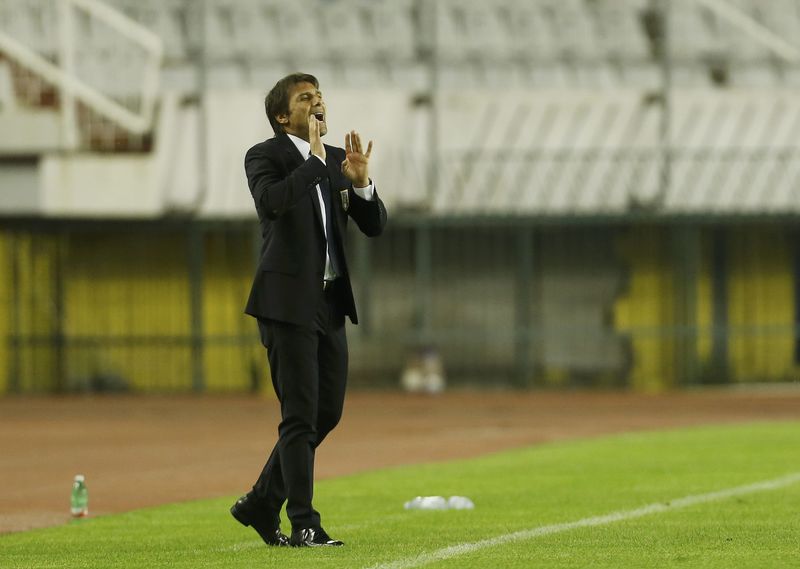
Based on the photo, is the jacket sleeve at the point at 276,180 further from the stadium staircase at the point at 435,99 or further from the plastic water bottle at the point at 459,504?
the stadium staircase at the point at 435,99

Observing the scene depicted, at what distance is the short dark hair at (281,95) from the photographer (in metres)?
8.29

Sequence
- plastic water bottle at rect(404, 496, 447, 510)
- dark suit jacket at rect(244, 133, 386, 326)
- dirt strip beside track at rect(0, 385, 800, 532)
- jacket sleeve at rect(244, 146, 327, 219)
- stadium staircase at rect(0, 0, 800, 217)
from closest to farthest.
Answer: jacket sleeve at rect(244, 146, 327, 219) → dark suit jacket at rect(244, 133, 386, 326) → plastic water bottle at rect(404, 496, 447, 510) → dirt strip beside track at rect(0, 385, 800, 532) → stadium staircase at rect(0, 0, 800, 217)

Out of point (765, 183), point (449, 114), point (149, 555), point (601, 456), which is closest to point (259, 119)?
point (449, 114)

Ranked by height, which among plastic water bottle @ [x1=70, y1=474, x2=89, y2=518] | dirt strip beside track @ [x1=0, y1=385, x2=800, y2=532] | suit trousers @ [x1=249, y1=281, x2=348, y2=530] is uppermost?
suit trousers @ [x1=249, y1=281, x2=348, y2=530]

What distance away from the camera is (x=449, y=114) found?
102 ft

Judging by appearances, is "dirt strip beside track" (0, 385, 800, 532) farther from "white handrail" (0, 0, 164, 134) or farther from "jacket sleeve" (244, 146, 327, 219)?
"white handrail" (0, 0, 164, 134)

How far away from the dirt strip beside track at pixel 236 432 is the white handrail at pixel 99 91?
4.53 m

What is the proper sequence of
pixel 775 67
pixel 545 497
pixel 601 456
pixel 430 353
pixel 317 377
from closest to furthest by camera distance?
pixel 317 377 < pixel 545 497 < pixel 601 456 < pixel 430 353 < pixel 775 67

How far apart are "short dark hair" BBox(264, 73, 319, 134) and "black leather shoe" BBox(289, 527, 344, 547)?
1763 millimetres

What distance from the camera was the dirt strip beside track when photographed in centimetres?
1394

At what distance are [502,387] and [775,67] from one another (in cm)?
713

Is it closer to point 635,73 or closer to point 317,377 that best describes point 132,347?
point 635,73

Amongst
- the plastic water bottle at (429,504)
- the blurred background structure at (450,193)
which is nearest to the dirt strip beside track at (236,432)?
the blurred background structure at (450,193)

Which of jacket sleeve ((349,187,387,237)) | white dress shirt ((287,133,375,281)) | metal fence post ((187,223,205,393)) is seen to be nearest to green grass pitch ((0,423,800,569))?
white dress shirt ((287,133,375,281))
